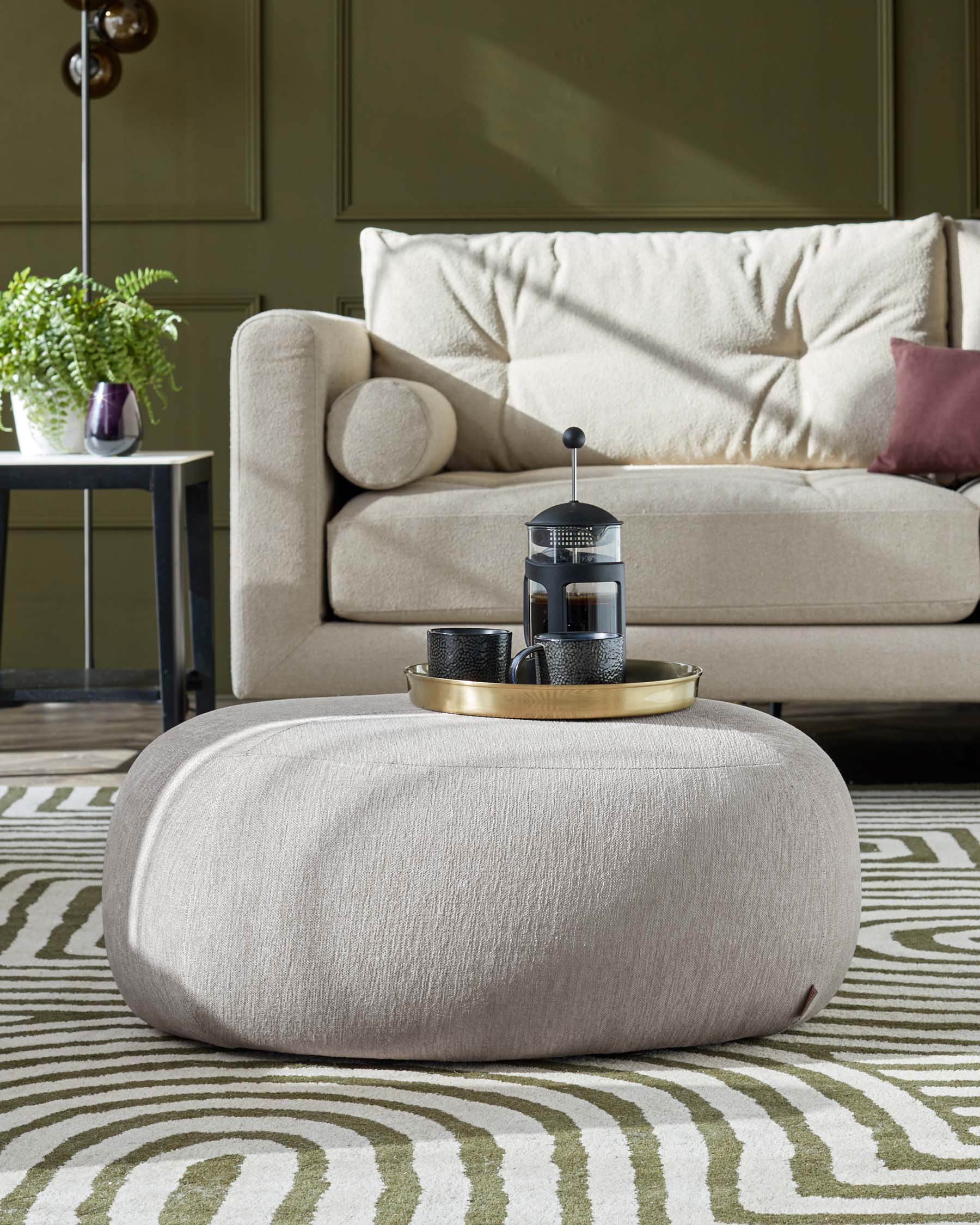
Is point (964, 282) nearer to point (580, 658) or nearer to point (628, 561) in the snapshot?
point (628, 561)

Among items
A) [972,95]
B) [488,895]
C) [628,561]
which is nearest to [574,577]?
[488,895]

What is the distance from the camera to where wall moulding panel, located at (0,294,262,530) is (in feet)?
12.9

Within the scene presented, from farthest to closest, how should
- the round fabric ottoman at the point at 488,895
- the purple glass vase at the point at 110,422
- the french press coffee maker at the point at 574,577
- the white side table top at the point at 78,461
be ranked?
the purple glass vase at the point at 110,422
the white side table top at the point at 78,461
the french press coffee maker at the point at 574,577
the round fabric ottoman at the point at 488,895

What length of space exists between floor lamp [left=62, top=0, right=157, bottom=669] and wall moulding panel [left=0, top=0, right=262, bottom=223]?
0.18 feet

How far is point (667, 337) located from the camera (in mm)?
2867

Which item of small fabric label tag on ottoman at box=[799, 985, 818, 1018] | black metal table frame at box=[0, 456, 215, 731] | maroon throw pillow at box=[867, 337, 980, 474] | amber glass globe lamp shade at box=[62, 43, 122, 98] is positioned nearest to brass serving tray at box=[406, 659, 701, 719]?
small fabric label tag on ottoman at box=[799, 985, 818, 1018]

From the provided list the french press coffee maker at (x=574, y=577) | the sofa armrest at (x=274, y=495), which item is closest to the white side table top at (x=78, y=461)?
the sofa armrest at (x=274, y=495)

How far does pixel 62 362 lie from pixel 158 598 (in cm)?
52

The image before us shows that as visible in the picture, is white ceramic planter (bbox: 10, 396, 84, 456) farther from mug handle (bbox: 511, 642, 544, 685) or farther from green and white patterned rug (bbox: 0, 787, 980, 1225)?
mug handle (bbox: 511, 642, 544, 685)

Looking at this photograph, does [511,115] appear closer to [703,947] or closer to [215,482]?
[215,482]

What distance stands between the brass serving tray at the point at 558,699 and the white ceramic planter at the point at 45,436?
1558 millimetres

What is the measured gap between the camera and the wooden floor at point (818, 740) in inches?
104

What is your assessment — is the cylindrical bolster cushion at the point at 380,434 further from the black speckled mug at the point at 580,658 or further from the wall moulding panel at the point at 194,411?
the wall moulding panel at the point at 194,411

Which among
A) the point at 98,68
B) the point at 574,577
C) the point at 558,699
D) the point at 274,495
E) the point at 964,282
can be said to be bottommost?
the point at 558,699
